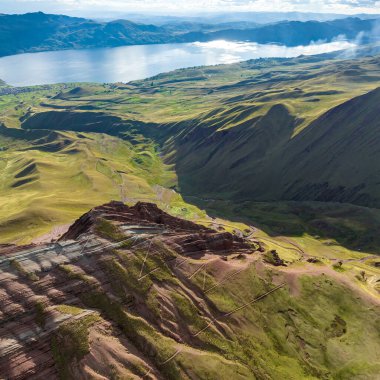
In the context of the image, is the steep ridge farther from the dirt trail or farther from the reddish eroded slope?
the dirt trail

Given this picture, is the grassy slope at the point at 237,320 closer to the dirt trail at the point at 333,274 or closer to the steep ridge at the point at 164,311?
the steep ridge at the point at 164,311

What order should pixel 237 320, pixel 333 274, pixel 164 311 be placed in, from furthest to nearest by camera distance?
pixel 333 274
pixel 237 320
pixel 164 311

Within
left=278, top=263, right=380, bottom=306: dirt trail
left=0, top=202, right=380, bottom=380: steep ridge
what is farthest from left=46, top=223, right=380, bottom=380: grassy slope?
left=278, top=263, right=380, bottom=306: dirt trail

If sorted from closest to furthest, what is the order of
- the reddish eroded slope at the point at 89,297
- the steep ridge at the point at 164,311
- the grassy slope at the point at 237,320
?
the reddish eroded slope at the point at 89,297
the steep ridge at the point at 164,311
the grassy slope at the point at 237,320

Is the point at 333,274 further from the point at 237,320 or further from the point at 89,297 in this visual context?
the point at 89,297

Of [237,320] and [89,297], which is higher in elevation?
[89,297]

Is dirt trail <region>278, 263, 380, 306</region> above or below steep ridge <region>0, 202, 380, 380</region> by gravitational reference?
below

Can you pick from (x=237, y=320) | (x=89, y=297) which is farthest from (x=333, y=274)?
(x=89, y=297)

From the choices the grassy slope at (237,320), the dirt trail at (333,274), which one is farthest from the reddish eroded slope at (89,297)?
the dirt trail at (333,274)
